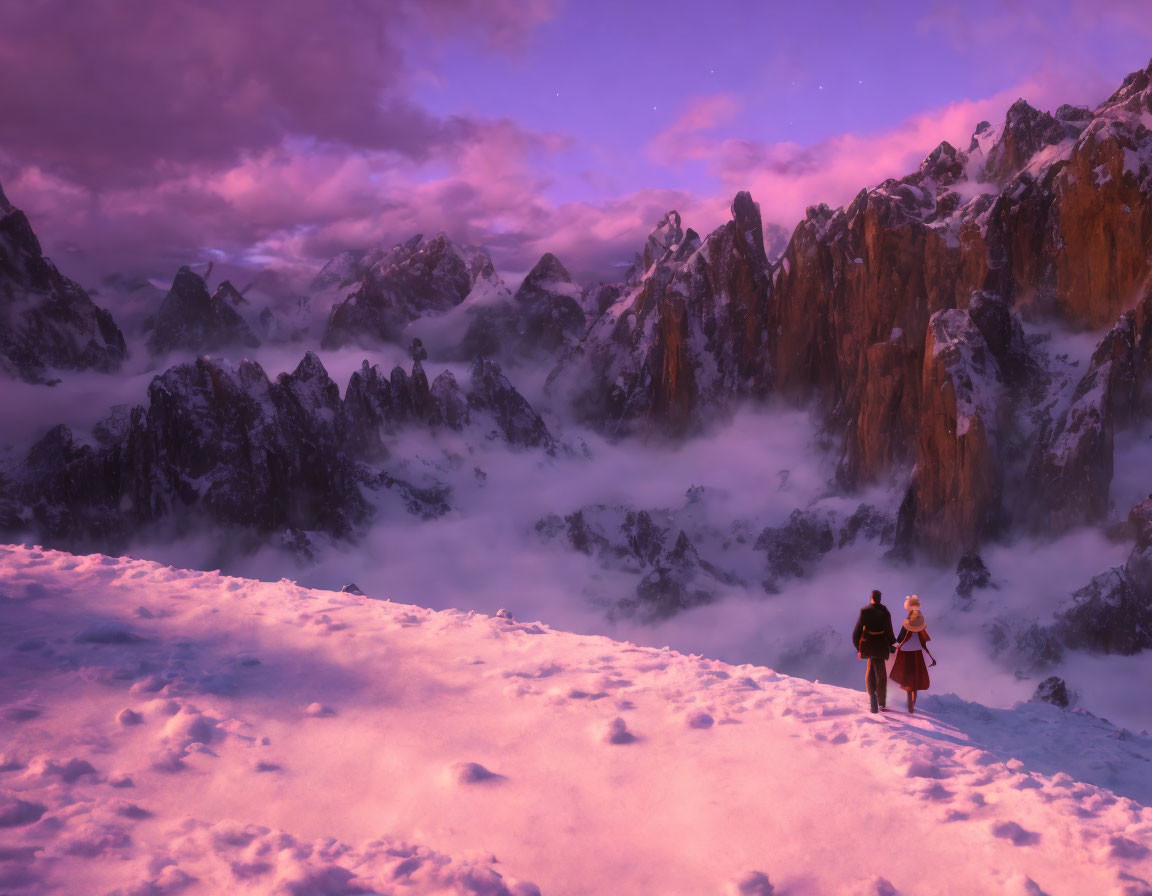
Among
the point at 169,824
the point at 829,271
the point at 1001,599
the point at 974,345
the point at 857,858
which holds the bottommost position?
the point at 1001,599

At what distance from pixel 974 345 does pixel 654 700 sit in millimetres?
89574

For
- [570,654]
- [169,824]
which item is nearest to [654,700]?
[570,654]

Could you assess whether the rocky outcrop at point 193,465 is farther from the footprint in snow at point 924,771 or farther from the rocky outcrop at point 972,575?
the footprint in snow at point 924,771

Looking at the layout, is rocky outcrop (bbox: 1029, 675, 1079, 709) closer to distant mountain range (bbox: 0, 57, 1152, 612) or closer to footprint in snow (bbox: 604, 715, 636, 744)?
footprint in snow (bbox: 604, 715, 636, 744)

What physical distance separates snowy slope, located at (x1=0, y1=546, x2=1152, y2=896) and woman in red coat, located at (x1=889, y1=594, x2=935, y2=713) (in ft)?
1.94

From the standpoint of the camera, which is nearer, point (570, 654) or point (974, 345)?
point (570, 654)

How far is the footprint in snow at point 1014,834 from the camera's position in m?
8.17

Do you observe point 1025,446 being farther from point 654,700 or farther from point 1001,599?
point 654,700

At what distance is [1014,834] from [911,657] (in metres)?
5.06

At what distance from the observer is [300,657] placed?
1243 cm

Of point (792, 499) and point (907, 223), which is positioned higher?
point (907, 223)

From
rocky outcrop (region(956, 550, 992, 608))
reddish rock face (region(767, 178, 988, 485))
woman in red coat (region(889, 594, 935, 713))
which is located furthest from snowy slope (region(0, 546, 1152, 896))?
reddish rock face (region(767, 178, 988, 485))

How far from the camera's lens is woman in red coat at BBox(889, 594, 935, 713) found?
13109 mm

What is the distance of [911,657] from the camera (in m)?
13.2
